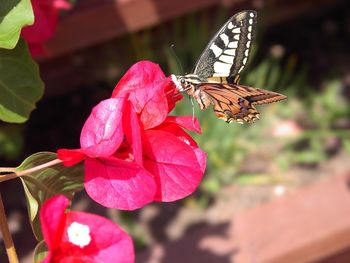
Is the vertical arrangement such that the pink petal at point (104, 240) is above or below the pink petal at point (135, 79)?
below

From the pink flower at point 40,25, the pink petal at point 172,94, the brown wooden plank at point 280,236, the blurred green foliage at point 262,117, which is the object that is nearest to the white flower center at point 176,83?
the pink petal at point 172,94

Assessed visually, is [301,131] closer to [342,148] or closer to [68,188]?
[342,148]

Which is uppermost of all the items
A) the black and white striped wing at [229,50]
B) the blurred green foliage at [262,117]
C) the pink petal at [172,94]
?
the black and white striped wing at [229,50]

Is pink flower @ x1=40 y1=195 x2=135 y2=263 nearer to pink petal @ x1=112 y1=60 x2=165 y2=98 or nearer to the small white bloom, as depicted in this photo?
pink petal @ x1=112 y1=60 x2=165 y2=98

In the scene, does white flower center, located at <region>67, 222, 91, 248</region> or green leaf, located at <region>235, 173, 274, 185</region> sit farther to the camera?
green leaf, located at <region>235, 173, 274, 185</region>

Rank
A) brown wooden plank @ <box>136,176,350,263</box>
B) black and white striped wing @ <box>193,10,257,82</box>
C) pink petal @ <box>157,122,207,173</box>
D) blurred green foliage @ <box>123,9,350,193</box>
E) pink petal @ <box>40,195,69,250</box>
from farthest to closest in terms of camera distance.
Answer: blurred green foliage @ <box>123,9,350,193</box>, brown wooden plank @ <box>136,176,350,263</box>, black and white striped wing @ <box>193,10,257,82</box>, pink petal @ <box>157,122,207,173</box>, pink petal @ <box>40,195,69,250</box>

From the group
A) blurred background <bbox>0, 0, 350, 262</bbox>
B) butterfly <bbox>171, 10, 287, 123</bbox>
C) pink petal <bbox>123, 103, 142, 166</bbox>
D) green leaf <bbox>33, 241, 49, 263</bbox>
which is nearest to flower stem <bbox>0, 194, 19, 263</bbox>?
green leaf <bbox>33, 241, 49, 263</bbox>

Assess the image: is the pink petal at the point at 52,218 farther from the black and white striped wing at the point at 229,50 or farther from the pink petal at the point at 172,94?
the black and white striped wing at the point at 229,50
